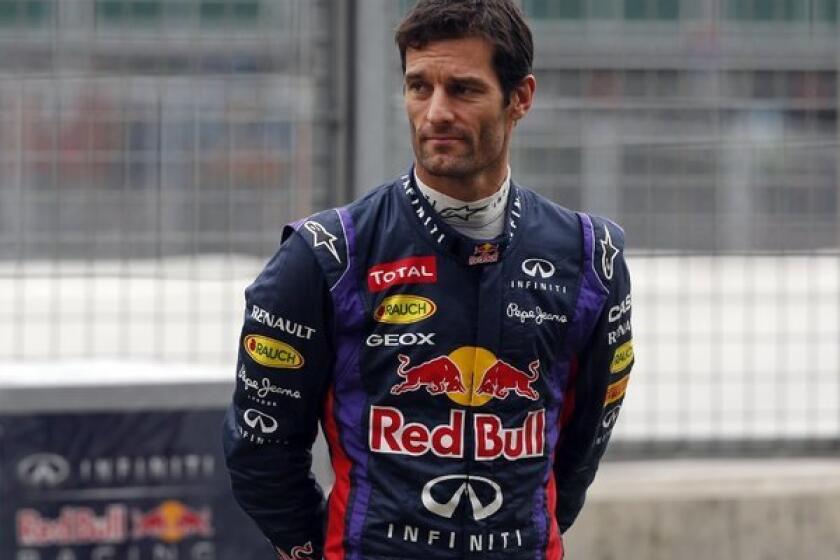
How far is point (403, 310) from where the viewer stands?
3258 mm

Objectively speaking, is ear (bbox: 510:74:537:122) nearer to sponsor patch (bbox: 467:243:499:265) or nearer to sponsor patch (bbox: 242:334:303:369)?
sponsor patch (bbox: 467:243:499:265)

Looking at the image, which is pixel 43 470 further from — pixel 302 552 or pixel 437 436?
pixel 437 436

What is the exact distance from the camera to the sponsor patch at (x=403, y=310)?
3.26 meters

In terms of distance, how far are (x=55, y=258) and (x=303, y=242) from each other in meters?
2.75

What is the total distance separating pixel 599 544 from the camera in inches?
244

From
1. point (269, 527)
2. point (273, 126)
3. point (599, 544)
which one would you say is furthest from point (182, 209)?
point (269, 527)

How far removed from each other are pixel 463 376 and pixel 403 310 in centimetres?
15

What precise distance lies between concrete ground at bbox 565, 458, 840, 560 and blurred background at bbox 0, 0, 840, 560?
0.01 metres

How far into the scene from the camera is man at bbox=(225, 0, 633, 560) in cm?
321

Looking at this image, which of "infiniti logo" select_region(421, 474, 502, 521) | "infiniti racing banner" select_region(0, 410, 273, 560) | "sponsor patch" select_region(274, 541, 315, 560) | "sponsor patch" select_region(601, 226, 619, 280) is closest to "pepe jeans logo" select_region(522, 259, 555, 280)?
"sponsor patch" select_region(601, 226, 619, 280)

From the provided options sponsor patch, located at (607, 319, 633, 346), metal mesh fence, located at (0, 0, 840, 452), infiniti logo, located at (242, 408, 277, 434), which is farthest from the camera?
metal mesh fence, located at (0, 0, 840, 452)

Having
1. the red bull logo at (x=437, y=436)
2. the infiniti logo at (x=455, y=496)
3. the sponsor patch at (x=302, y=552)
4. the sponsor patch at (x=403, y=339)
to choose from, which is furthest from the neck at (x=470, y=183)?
the sponsor patch at (x=302, y=552)

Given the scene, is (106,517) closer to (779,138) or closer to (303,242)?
(303,242)

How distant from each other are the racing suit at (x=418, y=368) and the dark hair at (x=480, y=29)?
256 mm
